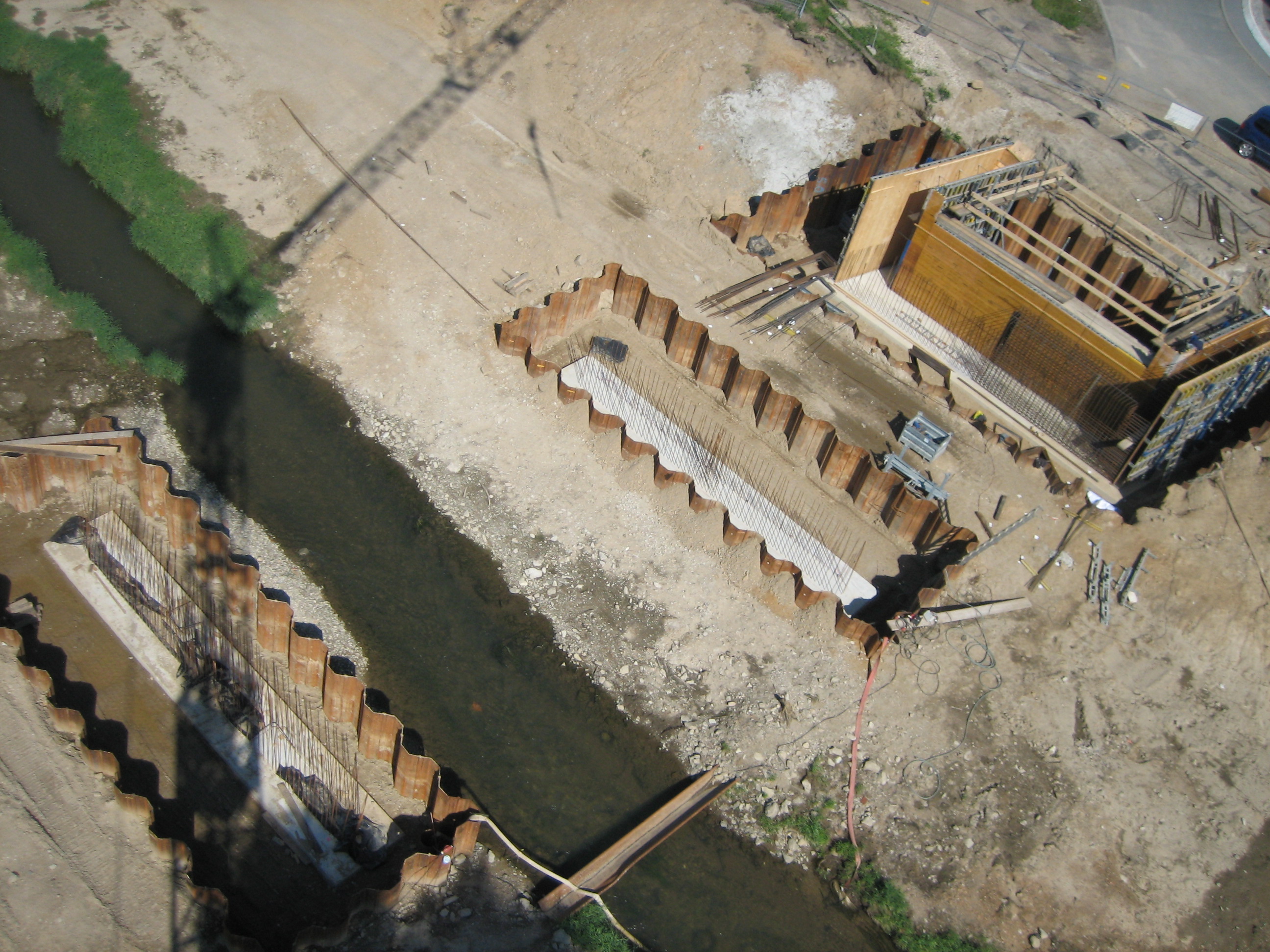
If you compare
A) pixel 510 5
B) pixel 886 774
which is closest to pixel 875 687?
pixel 886 774

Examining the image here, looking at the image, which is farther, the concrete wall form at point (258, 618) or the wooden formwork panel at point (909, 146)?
the wooden formwork panel at point (909, 146)

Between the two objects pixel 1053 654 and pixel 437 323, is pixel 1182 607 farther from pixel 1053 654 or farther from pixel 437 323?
pixel 437 323

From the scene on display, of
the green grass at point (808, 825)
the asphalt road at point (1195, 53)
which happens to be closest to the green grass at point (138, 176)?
the green grass at point (808, 825)

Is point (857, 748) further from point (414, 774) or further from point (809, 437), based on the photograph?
point (414, 774)

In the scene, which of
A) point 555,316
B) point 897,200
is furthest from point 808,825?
point 897,200

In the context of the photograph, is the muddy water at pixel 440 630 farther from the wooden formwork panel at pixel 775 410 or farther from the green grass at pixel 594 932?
the wooden formwork panel at pixel 775 410
